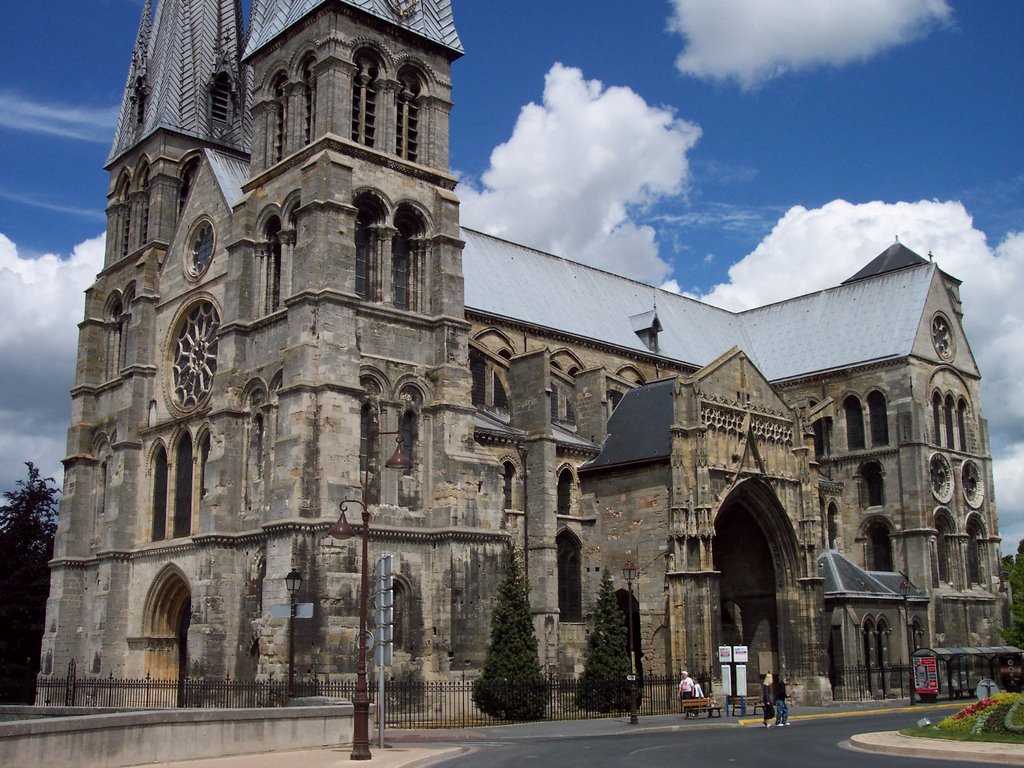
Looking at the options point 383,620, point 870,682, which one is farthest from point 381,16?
point 870,682

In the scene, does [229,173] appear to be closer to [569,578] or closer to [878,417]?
[569,578]

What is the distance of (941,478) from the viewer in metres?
53.3

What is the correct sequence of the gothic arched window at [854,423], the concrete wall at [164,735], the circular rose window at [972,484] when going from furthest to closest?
the circular rose window at [972,484] → the gothic arched window at [854,423] → the concrete wall at [164,735]

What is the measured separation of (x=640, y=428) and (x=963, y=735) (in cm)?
2082

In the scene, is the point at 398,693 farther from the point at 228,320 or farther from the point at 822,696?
the point at 822,696

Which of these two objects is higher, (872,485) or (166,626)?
(872,485)

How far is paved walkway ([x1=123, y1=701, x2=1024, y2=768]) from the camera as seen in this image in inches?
741

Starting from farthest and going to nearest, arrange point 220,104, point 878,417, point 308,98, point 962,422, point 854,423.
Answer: point 962,422, point 854,423, point 878,417, point 220,104, point 308,98

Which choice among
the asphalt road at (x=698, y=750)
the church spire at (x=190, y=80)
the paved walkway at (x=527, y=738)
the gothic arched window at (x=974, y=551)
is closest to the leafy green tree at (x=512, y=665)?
the paved walkway at (x=527, y=738)

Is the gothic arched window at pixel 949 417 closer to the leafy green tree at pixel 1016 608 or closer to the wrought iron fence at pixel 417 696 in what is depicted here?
the leafy green tree at pixel 1016 608

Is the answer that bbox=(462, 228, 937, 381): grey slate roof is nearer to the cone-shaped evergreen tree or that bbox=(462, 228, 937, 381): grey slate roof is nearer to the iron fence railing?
the cone-shaped evergreen tree

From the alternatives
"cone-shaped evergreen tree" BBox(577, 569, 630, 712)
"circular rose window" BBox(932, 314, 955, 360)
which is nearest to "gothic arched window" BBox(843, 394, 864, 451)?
"circular rose window" BBox(932, 314, 955, 360)

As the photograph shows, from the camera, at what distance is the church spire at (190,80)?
46.7 meters

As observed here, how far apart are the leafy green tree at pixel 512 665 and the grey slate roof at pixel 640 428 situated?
25.7 feet
